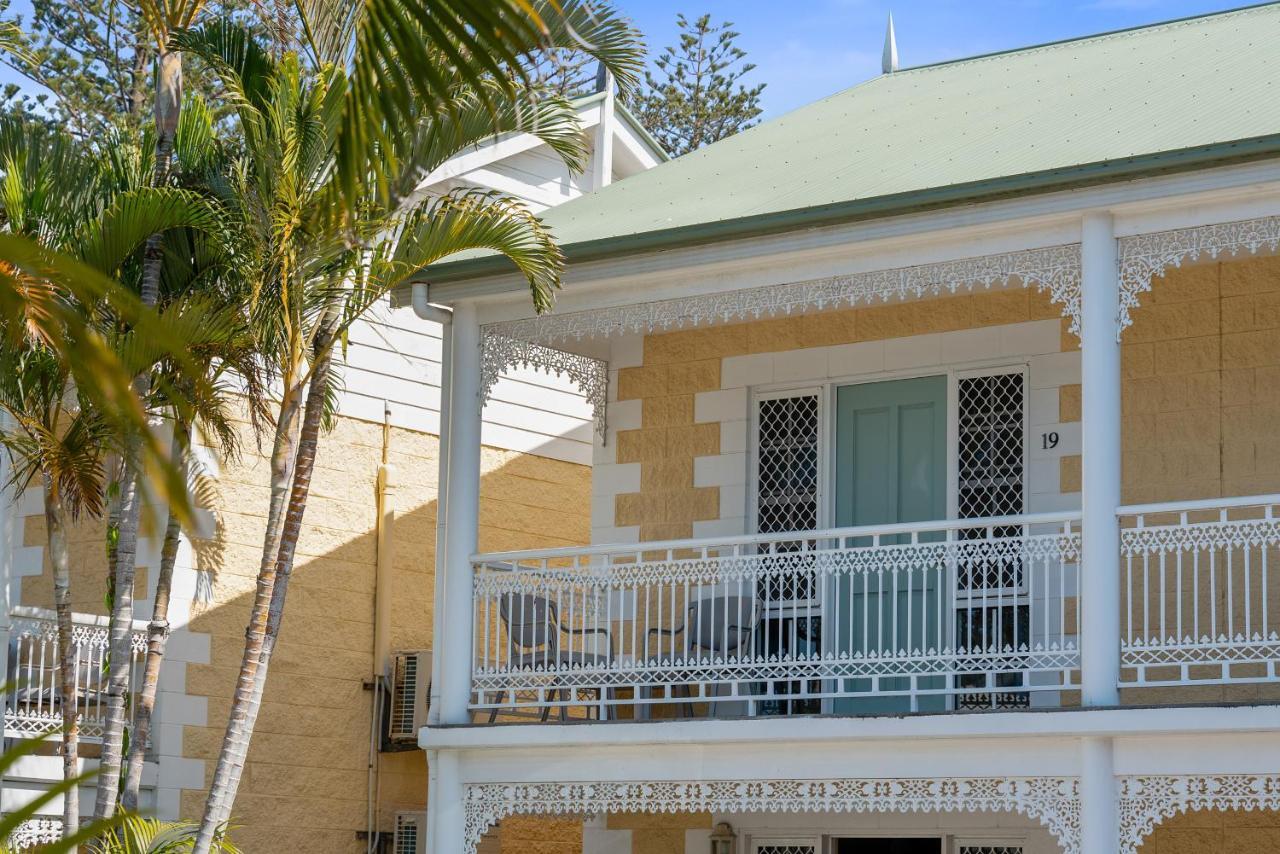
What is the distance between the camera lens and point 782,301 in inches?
405

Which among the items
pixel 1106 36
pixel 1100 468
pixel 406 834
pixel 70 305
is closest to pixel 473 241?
pixel 70 305

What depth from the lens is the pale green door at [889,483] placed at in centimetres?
1138

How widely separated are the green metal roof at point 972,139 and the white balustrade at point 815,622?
5.64 ft

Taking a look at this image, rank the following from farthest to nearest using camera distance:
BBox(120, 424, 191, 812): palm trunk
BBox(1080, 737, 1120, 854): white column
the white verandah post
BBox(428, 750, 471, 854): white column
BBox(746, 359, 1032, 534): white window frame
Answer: BBox(746, 359, 1032, 534): white window frame, BBox(428, 750, 471, 854): white column, BBox(120, 424, 191, 812): palm trunk, the white verandah post, BBox(1080, 737, 1120, 854): white column

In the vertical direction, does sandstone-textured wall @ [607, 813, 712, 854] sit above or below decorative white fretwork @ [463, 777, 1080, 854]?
below

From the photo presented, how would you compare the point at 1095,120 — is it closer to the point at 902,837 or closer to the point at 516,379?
the point at 902,837

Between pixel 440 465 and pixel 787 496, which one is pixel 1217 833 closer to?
pixel 787 496

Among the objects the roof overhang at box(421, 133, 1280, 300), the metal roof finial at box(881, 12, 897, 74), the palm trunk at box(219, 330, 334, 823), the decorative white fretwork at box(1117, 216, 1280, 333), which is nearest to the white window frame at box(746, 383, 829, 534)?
the roof overhang at box(421, 133, 1280, 300)

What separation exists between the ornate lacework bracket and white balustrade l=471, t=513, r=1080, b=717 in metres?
1.24

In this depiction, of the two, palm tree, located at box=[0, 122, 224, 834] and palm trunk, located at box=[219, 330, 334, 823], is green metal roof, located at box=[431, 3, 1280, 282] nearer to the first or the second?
palm trunk, located at box=[219, 330, 334, 823]

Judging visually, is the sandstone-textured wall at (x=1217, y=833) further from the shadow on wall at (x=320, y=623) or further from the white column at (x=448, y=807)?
the shadow on wall at (x=320, y=623)

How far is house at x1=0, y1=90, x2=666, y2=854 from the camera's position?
1230 cm

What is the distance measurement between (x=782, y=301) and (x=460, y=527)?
2411mm

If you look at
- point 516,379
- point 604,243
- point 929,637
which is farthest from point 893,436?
point 516,379
